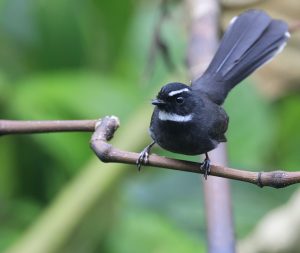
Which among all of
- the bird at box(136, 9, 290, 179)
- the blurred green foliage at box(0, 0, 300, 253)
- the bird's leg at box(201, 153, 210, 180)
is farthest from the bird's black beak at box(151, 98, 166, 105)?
the blurred green foliage at box(0, 0, 300, 253)

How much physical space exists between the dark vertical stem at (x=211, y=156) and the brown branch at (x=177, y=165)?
0.16 metres

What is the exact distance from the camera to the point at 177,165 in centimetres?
149

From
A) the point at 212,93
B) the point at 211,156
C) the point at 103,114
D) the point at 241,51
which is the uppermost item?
the point at 103,114

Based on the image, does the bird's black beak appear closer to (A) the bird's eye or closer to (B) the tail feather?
(A) the bird's eye

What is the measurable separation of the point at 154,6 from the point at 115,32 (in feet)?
1.63

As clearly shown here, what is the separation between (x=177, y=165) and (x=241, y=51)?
722mm

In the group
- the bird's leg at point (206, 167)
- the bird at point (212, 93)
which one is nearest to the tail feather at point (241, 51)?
the bird at point (212, 93)

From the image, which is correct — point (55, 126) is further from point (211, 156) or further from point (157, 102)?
point (211, 156)

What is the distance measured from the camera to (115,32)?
3.48 meters

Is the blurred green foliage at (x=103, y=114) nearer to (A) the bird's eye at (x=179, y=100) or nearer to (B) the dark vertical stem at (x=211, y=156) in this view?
(B) the dark vertical stem at (x=211, y=156)

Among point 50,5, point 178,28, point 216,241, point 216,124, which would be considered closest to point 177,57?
point 178,28

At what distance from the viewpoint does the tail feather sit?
207cm

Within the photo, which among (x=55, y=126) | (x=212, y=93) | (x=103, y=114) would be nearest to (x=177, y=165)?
(x=55, y=126)

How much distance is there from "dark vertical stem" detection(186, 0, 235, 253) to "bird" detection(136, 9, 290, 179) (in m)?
0.06
